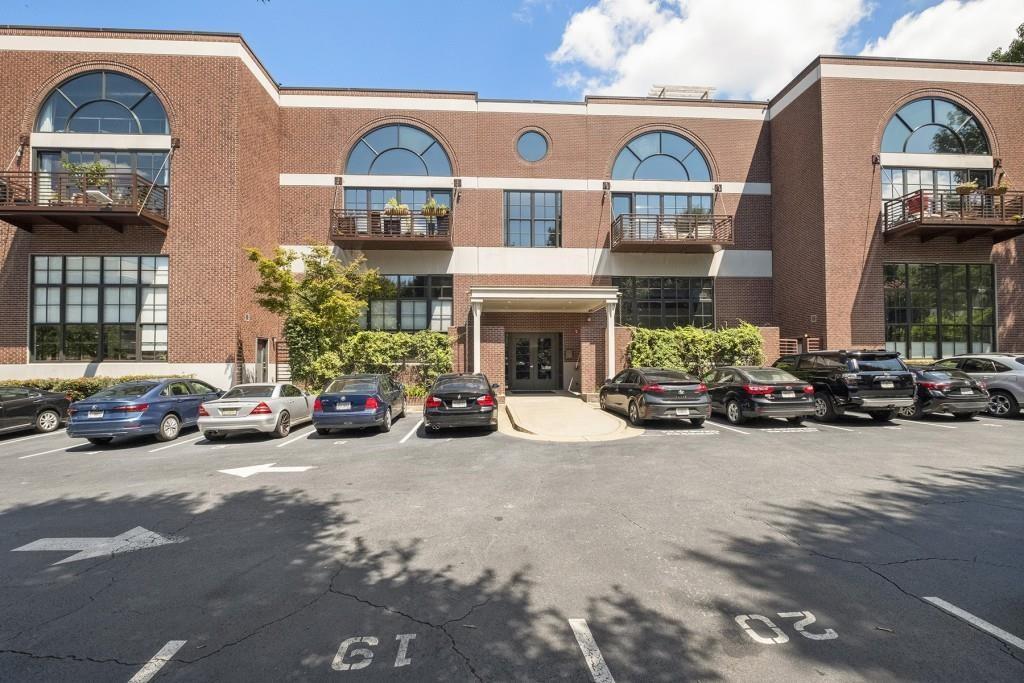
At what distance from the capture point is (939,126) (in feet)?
61.4

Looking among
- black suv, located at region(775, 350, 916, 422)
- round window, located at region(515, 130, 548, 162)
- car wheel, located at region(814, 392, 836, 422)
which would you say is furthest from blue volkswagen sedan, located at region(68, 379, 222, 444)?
car wheel, located at region(814, 392, 836, 422)

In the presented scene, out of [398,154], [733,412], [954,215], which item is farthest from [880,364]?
[398,154]

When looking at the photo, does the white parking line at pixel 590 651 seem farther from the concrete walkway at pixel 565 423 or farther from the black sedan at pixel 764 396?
the black sedan at pixel 764 396

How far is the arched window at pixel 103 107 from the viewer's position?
16.7 meters

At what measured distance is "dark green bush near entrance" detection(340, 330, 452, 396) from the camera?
16750mm

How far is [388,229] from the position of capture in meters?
18.5

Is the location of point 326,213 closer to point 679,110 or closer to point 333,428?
point 333,428

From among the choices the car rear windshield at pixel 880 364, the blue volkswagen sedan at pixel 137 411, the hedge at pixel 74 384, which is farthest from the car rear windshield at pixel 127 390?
the car rear windshield at pixel 880 364

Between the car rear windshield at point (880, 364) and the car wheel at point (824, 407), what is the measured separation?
3.55ft

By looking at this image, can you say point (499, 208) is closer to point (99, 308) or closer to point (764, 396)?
point (764, 396)

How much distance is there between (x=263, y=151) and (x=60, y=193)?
672cm

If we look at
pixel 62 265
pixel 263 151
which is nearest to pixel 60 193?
pixel 62 265

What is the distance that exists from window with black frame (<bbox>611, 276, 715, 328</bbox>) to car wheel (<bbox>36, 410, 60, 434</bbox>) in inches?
779

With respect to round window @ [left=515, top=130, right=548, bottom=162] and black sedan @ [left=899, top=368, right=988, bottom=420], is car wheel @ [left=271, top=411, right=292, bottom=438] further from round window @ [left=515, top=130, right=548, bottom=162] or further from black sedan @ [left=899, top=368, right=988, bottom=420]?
black sedan @ [left=899, top=368, right=988, bottom=420]
